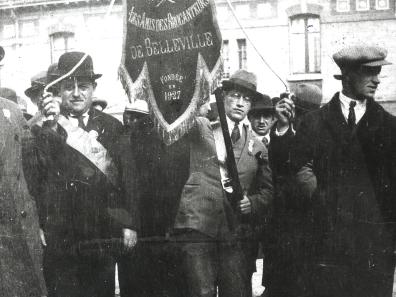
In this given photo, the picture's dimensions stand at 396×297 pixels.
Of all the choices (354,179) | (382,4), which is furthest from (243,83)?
(382,4)

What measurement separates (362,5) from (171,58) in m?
6.64

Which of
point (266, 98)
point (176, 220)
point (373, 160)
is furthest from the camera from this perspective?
point (266, 98)

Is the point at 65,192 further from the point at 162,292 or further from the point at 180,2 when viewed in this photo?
the point at 180,2

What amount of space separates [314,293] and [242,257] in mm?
467

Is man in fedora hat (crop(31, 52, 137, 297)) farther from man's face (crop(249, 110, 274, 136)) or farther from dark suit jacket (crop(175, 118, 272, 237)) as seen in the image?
man's face (crop(249, 110, 274, 136))

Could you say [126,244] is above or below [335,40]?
below

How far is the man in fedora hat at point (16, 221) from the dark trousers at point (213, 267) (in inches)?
35.0

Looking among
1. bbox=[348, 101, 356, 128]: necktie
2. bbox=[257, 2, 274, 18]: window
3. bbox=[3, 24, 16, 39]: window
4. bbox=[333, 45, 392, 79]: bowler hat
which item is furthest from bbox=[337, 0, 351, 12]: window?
bbox=[348, 101, 356, 128]: necktie

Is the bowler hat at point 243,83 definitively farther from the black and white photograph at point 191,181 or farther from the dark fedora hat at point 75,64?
the dark fedora hat at point 75,64

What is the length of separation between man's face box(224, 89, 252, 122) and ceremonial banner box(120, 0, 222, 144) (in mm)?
302

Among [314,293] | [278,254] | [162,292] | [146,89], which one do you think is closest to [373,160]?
[314,293]

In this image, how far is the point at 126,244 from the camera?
11.0ft

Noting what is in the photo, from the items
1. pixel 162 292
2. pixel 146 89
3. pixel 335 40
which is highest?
pixel 335 40

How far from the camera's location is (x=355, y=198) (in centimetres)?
308
